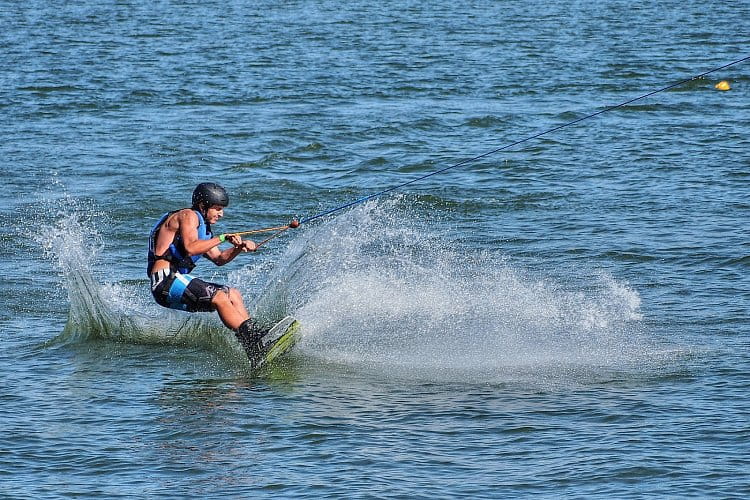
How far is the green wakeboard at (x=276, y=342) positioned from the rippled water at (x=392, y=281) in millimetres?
121

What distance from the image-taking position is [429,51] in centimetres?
2953

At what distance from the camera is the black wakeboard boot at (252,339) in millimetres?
9469

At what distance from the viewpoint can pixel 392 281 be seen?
1174 cm

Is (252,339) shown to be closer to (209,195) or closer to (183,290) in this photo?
(183,290)

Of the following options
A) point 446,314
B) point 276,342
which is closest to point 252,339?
point 276,342

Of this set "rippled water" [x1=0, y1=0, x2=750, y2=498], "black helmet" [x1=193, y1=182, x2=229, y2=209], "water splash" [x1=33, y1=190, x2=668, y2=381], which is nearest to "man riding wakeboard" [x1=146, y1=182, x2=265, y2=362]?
"black helmet" [x1=193, y1=182, x2=229, y2=209]

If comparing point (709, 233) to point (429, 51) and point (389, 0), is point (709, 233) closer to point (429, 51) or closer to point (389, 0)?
point (429, 51)

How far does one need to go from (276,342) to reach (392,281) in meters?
2.41

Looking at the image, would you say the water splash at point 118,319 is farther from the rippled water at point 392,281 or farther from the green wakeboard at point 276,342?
the green wakeboard at point 276,342

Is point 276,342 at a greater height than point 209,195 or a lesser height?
lesser

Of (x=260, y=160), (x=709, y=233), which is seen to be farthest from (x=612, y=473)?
(x=260, y=160)

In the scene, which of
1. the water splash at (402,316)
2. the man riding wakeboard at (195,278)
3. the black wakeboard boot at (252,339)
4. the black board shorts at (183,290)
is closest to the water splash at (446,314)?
the water splash at (402,316)

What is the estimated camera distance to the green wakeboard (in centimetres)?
949

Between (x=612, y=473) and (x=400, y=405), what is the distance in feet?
5.65
